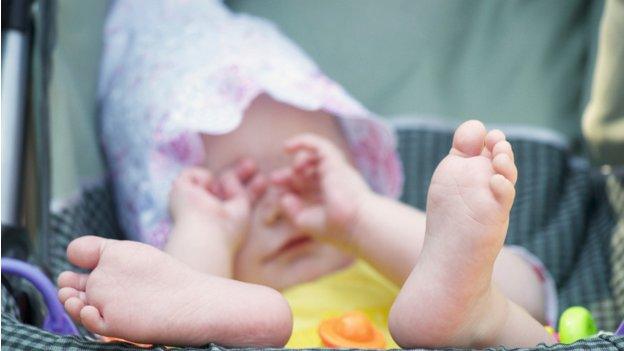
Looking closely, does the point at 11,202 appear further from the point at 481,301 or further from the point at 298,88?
the point at 481,301

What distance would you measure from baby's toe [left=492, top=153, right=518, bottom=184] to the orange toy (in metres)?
0.27

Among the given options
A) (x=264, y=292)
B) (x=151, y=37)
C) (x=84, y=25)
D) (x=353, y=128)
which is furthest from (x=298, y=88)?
(x=264, y=292)

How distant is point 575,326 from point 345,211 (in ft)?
1.02

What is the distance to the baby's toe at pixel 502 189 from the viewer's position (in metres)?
0.68

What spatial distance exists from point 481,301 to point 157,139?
23.0 inches

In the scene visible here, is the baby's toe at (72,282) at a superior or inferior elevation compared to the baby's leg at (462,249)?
inferior

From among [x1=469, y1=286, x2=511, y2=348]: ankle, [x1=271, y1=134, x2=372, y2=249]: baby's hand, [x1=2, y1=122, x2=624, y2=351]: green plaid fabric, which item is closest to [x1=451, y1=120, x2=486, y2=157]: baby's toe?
[x1=469, y1=286, x2=511, y2=348]: ankle

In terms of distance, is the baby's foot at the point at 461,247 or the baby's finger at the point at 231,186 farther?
the baby's finger at the point at 231,186

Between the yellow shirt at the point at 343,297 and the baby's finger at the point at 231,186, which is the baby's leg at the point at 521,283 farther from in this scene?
the baby's finger at the point at 231,186

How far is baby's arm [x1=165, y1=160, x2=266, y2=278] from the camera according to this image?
3.42ft

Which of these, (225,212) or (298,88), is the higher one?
(298,88)

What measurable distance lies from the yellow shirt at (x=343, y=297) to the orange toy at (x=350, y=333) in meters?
0.12

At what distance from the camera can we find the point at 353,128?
1280 mm

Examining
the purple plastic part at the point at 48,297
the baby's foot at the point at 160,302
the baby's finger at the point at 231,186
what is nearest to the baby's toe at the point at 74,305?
the baby's foot at the point at 160,302
